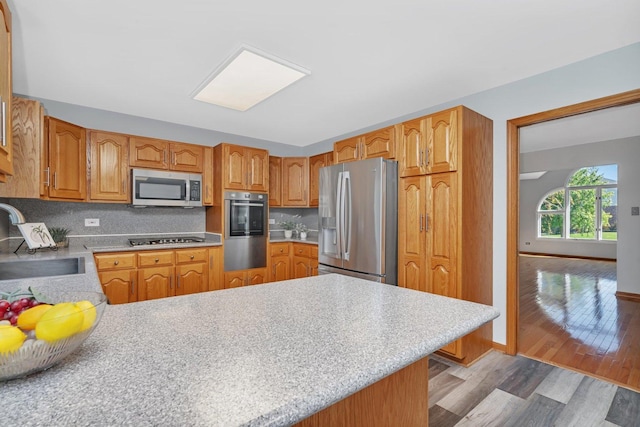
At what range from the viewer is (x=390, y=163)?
289 cm

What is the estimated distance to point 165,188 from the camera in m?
3.58

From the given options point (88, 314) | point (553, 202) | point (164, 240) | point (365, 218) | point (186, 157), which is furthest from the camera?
point (553, 202)

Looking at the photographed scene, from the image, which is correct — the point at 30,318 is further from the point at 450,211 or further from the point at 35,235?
the point at 35,235

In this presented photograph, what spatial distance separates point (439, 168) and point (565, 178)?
7502 mm

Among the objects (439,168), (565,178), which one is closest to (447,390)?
(439,168)

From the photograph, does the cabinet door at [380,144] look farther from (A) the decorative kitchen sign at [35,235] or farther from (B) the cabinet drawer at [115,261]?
(A) the decorative kitchen sign at [35,235]

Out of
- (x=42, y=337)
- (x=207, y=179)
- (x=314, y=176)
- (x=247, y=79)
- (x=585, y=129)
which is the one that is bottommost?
(x=42, y=337)

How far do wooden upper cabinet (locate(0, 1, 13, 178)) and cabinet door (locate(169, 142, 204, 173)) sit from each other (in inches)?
94.4

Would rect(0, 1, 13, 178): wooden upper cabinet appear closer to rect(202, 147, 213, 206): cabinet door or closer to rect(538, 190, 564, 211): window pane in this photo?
rect(202, 147, 213, 206): cabinet door

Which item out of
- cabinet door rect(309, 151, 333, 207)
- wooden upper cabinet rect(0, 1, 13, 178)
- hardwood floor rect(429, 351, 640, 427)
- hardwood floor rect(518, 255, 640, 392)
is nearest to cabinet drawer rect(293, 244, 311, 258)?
cabinet door rect(309, 151, 333, 207)

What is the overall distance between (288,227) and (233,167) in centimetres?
141

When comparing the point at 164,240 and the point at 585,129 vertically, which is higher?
the point at 585,129

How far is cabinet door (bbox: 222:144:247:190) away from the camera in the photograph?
3799 millimetres

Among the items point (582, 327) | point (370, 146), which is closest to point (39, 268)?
point (370, 146)
